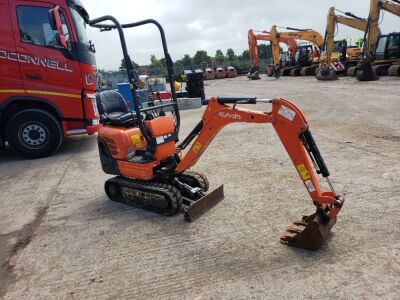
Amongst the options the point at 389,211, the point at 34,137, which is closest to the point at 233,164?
the point at 389,211

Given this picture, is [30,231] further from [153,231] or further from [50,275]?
[153,231]

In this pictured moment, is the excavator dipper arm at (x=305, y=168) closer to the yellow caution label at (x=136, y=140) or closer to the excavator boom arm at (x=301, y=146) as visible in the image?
the excavator boom arm at (x=301, y=146)

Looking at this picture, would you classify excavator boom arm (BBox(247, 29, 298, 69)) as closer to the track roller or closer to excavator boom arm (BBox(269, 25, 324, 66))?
excavator boom arm (BBox(269, 25, 324, 66))

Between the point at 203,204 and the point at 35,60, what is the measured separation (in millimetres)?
4971

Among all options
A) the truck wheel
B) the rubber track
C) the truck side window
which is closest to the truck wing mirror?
the truck side window

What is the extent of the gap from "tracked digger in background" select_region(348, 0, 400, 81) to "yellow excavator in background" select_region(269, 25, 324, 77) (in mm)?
6242

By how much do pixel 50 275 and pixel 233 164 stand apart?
349 cm

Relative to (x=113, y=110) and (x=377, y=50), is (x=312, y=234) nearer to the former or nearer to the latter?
(x=113, y=110)

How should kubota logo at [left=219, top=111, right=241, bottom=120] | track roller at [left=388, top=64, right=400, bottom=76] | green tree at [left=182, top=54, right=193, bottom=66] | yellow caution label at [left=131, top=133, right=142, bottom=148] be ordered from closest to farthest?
kubota logo at [left=219, top=111, right=241, bottom=120]
yellow caution label at [left=131, top=133, right=142, bottom=148]
track roller at [left=388, top=64, right=400, bottom=76]
green tree at [left=182, top=54, right=193, bottom=66]

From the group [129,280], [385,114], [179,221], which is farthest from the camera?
[385,114]

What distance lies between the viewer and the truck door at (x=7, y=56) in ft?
22.7

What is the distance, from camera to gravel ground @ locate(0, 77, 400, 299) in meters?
2.90

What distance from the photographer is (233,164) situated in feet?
19.8

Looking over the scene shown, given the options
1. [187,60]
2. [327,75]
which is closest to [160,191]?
[327,75]
